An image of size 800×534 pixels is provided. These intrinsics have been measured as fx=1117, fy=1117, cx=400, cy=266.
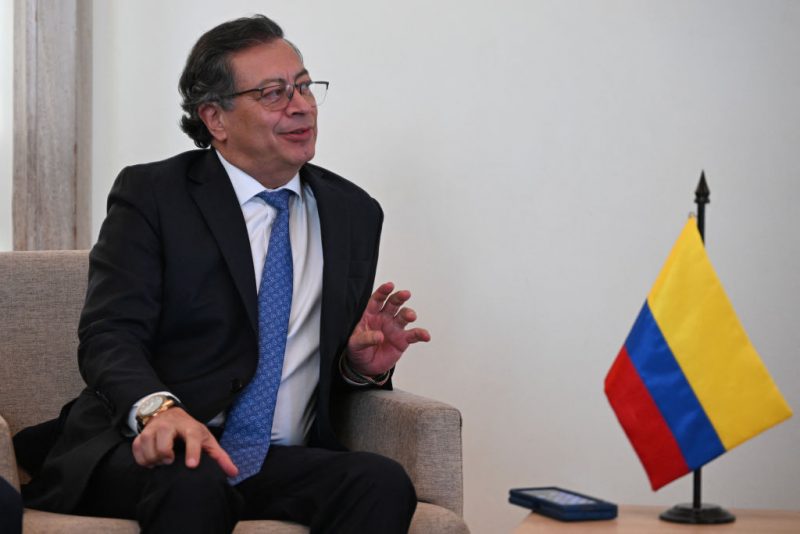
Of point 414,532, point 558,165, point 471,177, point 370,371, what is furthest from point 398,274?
point 414,532

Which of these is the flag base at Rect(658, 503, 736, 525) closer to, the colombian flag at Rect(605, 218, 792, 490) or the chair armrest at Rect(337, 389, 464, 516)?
the colombian flag at Rect(605, 218, 792, 490)

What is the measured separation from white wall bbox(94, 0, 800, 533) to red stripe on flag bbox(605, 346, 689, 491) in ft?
2.67

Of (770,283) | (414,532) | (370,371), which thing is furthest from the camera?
(770,283)

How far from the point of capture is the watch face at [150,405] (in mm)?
1759

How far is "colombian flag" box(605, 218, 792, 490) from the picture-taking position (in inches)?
72.6

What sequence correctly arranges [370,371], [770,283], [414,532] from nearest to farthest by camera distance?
[414,532] → [370,371] → [770,283]

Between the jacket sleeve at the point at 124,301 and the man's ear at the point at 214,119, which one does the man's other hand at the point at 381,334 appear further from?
the man's ear at the point at 214,119

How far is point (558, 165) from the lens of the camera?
2.73 meters

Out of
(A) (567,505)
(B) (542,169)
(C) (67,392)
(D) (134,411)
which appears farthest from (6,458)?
(B) (542,169)

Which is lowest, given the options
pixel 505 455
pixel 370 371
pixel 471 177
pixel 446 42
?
pixel 505 455

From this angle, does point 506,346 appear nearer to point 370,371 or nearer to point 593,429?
point 593,429

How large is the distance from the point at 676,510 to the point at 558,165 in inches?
42.7

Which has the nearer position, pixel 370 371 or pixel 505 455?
pixel 370 371

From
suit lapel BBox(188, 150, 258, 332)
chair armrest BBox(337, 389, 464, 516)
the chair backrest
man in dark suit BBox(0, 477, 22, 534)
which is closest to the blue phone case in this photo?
chair armrest BBox(337, 389, 464, 516)
